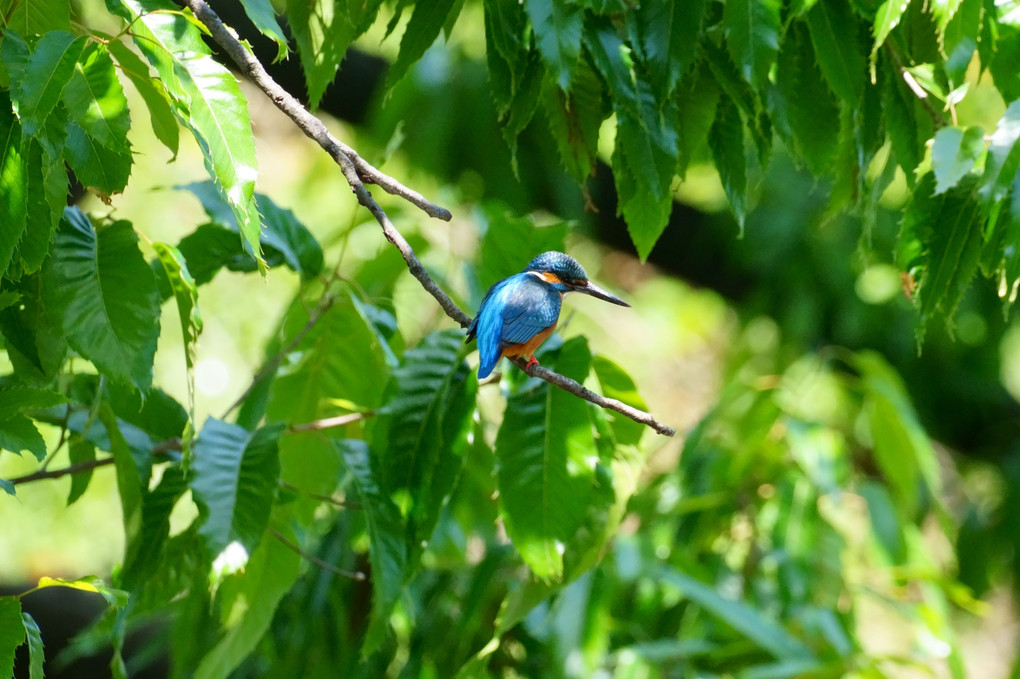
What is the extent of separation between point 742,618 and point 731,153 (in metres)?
1.40

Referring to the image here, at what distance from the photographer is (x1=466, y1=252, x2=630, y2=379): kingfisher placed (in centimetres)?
123

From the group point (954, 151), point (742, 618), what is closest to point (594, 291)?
point (954, 151)

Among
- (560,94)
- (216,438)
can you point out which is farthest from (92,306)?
(560,94)

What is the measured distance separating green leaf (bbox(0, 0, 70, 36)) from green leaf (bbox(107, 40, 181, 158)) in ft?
0.18

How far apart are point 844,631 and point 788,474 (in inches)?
18.1

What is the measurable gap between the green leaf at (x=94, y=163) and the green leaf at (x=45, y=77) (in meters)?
0.15

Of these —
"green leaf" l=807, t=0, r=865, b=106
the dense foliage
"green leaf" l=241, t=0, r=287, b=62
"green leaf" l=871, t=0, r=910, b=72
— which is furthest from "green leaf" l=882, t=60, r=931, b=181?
"green leaf" l=241, t=0, r=287, b=62

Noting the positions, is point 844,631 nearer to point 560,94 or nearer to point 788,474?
point 788,474

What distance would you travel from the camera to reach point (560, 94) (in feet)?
4.29

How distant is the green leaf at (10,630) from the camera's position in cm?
101

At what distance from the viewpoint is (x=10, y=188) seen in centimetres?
97

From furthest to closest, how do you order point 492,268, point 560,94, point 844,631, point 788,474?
1. point 788,474
2. point 844,631
3. point 492,268
4. point 560,94

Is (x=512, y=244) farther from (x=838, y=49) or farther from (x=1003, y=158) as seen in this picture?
(x=1003, y=158)

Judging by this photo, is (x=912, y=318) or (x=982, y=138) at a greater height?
(x=982, y=138)
